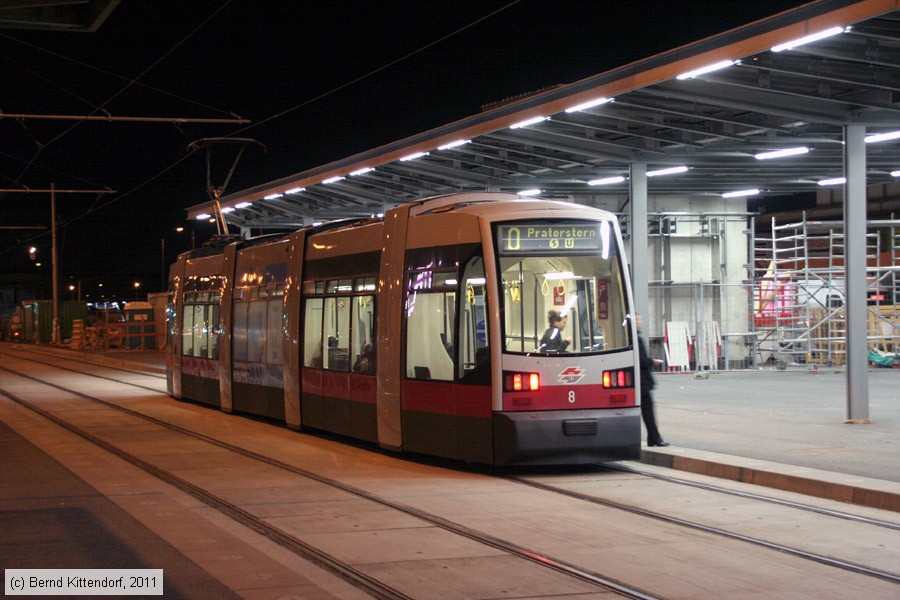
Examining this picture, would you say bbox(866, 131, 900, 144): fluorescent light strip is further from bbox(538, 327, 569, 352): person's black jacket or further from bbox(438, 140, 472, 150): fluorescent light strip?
bbox(538, 327, 569, 352): person's black jacket

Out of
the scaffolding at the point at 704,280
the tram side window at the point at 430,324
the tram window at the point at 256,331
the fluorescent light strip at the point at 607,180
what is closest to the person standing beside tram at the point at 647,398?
the tram side window at the point at 430,324

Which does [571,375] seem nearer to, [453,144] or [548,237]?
[548,237]

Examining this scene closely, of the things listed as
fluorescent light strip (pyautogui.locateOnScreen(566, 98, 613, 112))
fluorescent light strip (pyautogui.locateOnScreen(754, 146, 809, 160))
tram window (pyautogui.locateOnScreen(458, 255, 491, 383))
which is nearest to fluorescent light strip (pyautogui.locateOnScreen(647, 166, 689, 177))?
fluorescent light strip (pyautogui.locateOnScreen(754, 146, 809, 160))

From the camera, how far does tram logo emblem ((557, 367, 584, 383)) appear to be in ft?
39.2

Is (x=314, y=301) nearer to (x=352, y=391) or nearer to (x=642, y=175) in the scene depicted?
(x=352, y=391)

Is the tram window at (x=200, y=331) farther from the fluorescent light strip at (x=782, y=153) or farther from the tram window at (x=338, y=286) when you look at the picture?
the fluorescent light strip at (x=782, y=153)

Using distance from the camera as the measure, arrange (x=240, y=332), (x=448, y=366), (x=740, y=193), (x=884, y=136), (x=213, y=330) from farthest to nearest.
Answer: (x=740, y=193) < (x=213, y=330) < (x=240, y=332) < (x=884, y=136) < (x=448, y=366)

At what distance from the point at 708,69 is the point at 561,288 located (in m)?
3.67

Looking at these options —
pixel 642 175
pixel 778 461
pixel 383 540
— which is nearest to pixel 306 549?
pixel 383 540

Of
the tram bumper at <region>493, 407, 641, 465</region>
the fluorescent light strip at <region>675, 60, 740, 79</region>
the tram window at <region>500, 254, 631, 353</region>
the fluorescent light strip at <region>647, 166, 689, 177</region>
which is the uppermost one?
the fluorescent light strip at <region>675, 60, 740, 79</region>

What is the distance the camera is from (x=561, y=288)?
12.2m

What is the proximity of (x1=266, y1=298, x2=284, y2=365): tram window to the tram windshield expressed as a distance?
20.7 ft

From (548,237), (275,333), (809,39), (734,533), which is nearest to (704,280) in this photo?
(275,333)

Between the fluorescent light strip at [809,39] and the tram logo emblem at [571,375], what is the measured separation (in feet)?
14.4
